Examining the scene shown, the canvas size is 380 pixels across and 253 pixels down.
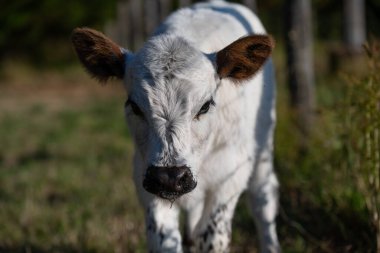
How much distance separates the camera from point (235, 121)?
4594 millimetres

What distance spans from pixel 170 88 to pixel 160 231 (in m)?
1.02

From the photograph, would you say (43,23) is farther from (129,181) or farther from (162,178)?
(162,178)

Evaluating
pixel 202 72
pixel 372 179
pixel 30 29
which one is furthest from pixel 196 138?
pixel 30 29

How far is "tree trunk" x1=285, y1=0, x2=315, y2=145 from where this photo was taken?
7967 mm

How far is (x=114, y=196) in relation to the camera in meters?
7.07

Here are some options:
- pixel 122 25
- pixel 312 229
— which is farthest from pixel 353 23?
pixel 312 229

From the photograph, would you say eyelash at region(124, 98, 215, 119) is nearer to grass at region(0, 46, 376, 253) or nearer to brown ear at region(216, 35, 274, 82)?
brown ear at region(216, 35, 274, 82)

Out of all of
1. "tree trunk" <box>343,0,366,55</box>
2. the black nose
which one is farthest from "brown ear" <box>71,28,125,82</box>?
"tree trunk" <box>343,0,366,55</box>

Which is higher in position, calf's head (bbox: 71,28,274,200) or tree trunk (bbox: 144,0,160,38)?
tree trunk (bbox: 144,0,160,38)

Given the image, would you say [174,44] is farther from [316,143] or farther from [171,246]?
[316,143]

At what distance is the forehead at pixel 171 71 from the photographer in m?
3.83

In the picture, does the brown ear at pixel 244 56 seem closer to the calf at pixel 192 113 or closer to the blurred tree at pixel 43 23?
the calf at pixel 192 113

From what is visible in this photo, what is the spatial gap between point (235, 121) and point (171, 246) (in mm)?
942

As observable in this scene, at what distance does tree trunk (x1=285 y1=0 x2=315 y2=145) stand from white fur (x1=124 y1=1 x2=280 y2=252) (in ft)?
→ 7.78
